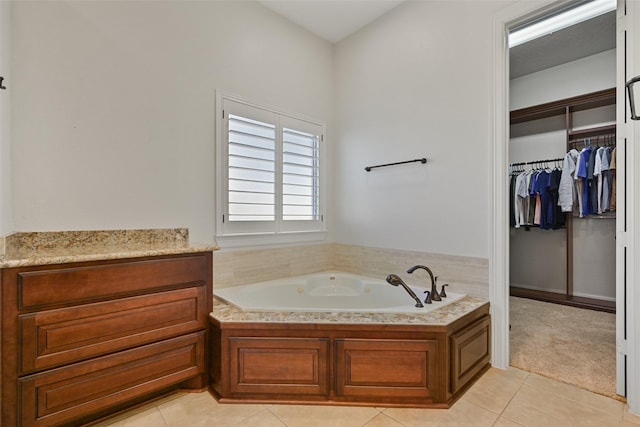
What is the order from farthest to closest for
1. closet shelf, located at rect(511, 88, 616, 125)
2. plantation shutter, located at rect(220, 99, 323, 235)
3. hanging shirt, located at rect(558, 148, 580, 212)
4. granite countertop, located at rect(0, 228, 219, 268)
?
hanging shirt, located at rect(558, 148, 580, 212), closet shelf, located at rect(511, 88, 616, 125), plantation shutter, located at rect(220, 99, 323, 235), granite countertop, located at rect(0, 228, 219, 268)

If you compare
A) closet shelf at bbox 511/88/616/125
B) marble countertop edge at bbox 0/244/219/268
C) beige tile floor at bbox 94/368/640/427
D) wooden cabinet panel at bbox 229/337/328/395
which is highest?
closet shelf at bbox 511/88/616/125

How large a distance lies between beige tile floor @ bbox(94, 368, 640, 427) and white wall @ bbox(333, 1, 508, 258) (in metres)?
0.93

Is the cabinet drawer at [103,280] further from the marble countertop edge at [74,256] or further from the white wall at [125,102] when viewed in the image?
the white wall at [125,102]

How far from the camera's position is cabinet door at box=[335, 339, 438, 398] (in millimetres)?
1746

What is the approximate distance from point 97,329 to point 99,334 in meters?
0.03

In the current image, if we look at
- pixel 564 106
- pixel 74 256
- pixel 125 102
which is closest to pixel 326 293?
pixel 74 256

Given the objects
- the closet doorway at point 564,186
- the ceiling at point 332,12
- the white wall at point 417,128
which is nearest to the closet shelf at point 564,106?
the closet doorway at point 564,186

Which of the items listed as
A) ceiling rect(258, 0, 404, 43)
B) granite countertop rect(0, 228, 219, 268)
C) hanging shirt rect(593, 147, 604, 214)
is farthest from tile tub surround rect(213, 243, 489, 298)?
ceiling rect(258, 0, 404, 43)

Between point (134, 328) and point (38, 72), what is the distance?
1.56 metres

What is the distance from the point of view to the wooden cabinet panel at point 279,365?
1.77 meters

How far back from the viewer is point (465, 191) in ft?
7.73

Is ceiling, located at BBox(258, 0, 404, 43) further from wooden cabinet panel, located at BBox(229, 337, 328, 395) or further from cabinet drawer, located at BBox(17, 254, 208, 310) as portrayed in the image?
wooden cabinet panel, located at BBox(229, 337, 328, 395)

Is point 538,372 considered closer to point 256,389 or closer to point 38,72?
point 256,389

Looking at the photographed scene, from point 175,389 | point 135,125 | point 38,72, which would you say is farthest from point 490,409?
point 38,72
